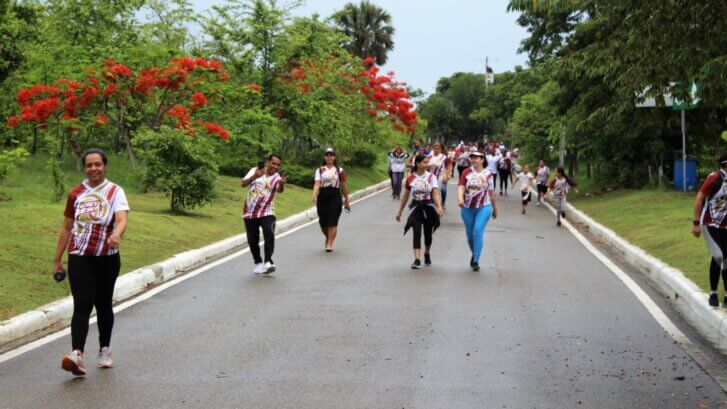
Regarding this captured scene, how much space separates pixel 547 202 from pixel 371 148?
17.4 m

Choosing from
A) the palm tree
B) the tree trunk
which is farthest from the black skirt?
the palm tree

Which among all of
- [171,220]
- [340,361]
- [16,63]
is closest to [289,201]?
[171,220]

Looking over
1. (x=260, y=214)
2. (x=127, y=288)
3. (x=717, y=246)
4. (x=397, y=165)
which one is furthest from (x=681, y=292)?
(x=397, y=165)

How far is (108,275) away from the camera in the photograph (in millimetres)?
7309

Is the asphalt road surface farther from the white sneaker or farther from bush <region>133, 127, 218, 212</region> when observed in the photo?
bush <region>133, 127, 218, 212</region>

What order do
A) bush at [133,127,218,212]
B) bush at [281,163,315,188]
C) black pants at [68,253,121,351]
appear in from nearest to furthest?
black pants at [68,253,121,351] → bush at [133,127,218,212] → bush at [281,163,315,188]

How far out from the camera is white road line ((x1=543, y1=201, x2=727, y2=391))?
290 inches

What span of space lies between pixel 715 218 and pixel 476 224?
4.53 m

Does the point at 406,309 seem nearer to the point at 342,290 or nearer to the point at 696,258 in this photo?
the point at 342,290

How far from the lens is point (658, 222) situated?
64.4ft

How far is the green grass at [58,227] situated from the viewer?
10750 millimetres

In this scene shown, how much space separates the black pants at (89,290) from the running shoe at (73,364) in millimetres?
103

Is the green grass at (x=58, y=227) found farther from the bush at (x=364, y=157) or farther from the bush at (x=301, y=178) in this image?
the bush at (x=364, y=157)

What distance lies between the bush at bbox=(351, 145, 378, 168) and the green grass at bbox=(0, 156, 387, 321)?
1758 centimetres
